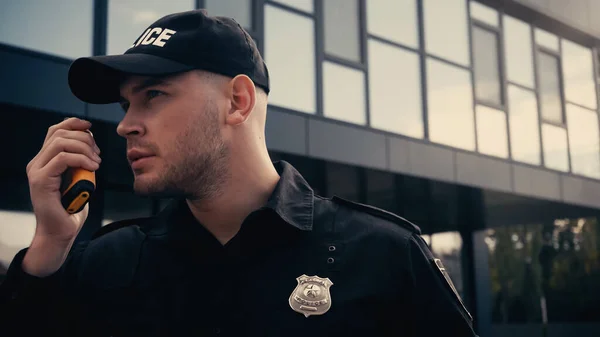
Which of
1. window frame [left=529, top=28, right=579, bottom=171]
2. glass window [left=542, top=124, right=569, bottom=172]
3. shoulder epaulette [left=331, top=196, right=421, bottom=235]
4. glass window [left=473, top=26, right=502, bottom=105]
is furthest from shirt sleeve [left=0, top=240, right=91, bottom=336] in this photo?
glass window [left=542, top=124, right=569, bottom=172]

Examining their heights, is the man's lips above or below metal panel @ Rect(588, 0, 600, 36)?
below

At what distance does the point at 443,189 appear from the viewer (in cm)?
1281

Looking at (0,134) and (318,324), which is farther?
(0,134)

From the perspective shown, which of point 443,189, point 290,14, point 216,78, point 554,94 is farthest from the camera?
point 554,94

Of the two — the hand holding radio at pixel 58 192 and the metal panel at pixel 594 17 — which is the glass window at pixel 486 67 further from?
the hand holding radio at pixel 58 192

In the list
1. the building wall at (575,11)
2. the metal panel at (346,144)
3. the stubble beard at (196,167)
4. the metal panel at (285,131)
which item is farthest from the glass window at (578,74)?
the stubble beard at (196,167)

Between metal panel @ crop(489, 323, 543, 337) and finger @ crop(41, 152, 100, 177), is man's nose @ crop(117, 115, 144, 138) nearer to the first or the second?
finger @ crop(41, 152, 100, 177)

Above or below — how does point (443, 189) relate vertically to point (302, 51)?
below

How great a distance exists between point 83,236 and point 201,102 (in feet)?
25.0

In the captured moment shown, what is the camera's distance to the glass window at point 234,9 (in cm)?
959

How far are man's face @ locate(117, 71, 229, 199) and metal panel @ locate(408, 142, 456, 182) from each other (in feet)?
30.5

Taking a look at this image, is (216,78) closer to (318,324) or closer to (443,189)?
(318,324)

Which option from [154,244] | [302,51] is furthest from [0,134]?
[154,244]

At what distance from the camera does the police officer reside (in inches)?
89.4
